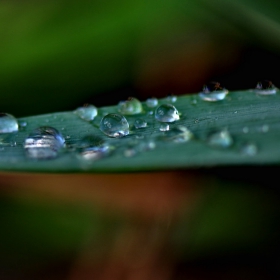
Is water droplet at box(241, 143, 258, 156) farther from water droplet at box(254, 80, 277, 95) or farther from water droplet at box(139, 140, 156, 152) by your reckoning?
water droplet at box(254, 80, 277, 95)

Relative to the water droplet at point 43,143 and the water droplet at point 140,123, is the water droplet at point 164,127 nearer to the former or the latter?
the water droplet at point 140,123

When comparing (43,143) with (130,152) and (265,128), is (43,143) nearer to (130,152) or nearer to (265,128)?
(130,152)

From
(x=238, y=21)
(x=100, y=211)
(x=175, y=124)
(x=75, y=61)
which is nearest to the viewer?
(x=175, y=124)

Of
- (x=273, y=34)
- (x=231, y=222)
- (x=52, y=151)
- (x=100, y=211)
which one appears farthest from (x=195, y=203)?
(x=52, y=151)

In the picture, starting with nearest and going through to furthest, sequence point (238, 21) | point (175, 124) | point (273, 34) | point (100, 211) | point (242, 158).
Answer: point (242, 158), point (175, 124), point (273, 34), point (238, 21), point (100, 211)

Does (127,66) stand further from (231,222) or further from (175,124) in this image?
(175,124)

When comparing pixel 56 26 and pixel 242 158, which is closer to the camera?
pixel 242 158

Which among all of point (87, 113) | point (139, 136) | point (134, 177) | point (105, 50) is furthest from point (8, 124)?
point (105, 50)
